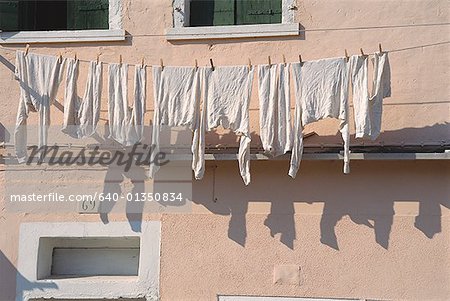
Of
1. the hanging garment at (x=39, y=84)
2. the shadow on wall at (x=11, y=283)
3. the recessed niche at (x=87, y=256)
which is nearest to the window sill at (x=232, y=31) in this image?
the hanging garment at (x=39, y=84)

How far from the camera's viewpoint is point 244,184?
7422 mm

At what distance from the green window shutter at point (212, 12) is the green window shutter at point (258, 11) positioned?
85 millimetres

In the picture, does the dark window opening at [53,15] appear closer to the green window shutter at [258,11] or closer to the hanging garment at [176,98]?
the hanging garment at [176,98]

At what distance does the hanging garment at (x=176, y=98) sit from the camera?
7160 mm

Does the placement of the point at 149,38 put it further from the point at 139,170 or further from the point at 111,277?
the point at 111,277

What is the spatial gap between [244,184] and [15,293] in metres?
2.59

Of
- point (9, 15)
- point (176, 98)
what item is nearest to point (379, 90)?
point (176, 98)

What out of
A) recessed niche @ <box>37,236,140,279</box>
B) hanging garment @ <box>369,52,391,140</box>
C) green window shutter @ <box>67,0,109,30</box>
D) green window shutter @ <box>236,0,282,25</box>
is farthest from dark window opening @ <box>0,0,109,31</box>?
hanging garment @ <box>369,52,391,140</box>

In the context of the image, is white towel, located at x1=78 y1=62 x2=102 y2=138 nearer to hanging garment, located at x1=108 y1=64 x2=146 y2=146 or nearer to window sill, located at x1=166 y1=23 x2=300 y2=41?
hanging garment, located at x1=108 y1=64 x2=146 y2=146

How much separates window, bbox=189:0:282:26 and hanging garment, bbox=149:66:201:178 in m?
0.99

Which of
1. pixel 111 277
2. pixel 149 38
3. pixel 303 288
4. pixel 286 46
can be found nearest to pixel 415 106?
pixel 286 46

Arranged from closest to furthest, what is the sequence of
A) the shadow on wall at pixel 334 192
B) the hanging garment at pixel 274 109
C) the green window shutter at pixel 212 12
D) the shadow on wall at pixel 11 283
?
the hanging garment at pixel 274 109
the shadow on wall at pixel 334 192
the shadow on wall at pixel 11 283
the green window shutter at pixel 212 12

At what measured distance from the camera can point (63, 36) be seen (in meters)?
7.86

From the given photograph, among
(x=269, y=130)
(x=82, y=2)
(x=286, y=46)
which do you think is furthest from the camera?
(x=82, y=2)
